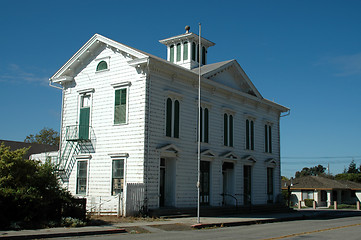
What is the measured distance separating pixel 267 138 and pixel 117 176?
49.2ft

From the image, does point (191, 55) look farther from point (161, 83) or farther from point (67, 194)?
point (67, 194)

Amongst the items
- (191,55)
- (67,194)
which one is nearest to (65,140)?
(67,194)

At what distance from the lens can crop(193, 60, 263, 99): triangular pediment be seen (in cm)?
2777

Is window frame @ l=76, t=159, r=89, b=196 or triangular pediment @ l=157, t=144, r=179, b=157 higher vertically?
triangular pediment @ l=157, t=144, r=179, b=157

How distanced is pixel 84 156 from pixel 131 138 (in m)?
3.75

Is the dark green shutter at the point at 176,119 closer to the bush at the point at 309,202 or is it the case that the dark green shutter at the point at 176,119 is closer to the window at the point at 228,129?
the window at the point at 228,129

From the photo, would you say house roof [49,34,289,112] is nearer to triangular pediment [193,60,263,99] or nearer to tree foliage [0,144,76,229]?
triangular pediment [193,60,263,99]

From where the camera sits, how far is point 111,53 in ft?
79.2

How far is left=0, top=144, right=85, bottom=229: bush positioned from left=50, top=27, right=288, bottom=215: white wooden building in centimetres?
451

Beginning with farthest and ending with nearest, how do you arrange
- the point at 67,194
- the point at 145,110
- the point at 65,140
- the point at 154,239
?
the point at 65,140
the point at 145,110
the point at 67,194
the point at 154,239

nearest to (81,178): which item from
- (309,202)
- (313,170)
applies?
(309,202)

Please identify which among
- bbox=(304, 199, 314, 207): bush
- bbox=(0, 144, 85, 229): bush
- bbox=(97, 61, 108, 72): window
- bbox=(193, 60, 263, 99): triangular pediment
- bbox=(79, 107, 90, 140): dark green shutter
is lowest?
bbox=(304, 199, 314, 207): bush

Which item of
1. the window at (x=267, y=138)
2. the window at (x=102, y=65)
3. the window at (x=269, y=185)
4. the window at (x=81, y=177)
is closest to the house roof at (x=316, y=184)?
the window at (x=269, y=185)

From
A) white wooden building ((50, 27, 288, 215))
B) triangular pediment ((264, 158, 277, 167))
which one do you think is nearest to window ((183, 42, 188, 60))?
white wooden building ((50, 27, 288, 215))
